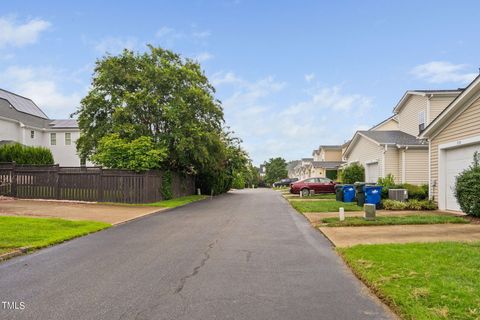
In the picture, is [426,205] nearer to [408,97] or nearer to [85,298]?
[408,97]

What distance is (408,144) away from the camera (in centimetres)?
2416

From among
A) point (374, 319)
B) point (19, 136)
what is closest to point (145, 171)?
point (374, 319)

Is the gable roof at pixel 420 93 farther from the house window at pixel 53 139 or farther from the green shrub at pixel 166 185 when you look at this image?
the house window at pixel 53 139

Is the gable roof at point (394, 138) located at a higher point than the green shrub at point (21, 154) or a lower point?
higher

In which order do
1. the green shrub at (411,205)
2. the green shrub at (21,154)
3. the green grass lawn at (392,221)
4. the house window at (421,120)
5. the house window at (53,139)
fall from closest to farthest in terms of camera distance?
the green grass lawn at (392,221) → the green shrub at (411,205) → the house window at (421,120) → the green shrub at (21,154) → the house window at (53,139)

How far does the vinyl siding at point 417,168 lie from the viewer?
79.1 feet

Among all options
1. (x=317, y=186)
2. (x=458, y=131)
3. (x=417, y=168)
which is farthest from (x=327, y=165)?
(x=458, y=131)

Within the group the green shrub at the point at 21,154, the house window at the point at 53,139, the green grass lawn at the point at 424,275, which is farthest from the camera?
the house window at the point at 53,139

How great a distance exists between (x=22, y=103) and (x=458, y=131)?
41.5 metres

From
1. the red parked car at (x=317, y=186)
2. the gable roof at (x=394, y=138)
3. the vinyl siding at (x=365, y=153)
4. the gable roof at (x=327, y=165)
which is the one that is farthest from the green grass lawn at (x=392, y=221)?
the gable roof at (x=327, y=165)

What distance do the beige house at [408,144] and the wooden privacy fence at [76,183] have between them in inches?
571

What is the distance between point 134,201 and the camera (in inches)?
827

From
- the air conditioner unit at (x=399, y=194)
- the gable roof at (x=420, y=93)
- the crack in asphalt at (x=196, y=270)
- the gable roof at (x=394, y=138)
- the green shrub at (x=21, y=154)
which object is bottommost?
the crack in asphalt at (x=196, y=270)

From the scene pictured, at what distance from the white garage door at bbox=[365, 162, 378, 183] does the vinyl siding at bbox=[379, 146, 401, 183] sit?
1.70 metres
